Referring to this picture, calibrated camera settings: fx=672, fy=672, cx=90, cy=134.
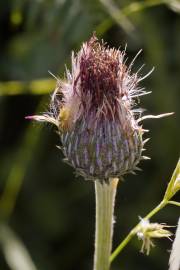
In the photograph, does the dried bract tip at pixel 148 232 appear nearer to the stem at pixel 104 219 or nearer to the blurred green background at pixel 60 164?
the stem at pixel 104 219

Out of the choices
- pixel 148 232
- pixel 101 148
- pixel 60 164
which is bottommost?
pixel 148 232

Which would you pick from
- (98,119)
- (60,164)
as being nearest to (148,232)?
(98,119)

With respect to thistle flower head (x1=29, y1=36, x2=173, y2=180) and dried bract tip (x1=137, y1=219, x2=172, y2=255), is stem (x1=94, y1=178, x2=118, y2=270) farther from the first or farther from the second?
dried bract tip (x1=137, y1=219, x2=172, y2=255)

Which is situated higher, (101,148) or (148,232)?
(101,148)

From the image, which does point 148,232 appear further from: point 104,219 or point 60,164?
point 60,164

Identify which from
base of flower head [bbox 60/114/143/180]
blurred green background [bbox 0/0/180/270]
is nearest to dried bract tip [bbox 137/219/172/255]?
base of flower head [bbox 60/114/143/180]

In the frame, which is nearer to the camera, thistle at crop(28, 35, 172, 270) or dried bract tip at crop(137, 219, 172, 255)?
dried bract tip at crop(137, 219, 172, 255)
